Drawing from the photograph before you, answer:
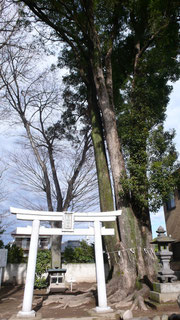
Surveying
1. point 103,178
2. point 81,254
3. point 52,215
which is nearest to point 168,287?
point 52,215

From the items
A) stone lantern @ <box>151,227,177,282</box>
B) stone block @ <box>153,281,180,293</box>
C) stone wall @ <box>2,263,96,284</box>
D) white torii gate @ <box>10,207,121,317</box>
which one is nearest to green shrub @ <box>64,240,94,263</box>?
stone wall @ <box>2,263,96,284</box>

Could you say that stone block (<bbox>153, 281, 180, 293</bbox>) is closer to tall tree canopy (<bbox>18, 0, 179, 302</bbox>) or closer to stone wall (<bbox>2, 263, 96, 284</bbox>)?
tall tree canopy (<bbox>18, 0, 179, 302</bbox>)

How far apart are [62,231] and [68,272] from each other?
860cm

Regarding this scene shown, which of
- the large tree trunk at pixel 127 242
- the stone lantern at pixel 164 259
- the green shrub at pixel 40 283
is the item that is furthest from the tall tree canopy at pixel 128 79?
the green shrub at pixel 40 283

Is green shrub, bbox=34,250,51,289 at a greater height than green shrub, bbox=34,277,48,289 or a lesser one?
greater

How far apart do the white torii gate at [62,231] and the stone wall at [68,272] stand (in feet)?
25.8

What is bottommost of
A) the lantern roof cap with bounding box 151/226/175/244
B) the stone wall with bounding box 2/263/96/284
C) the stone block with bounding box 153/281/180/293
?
the stone block with bounding box 153/281/180/293

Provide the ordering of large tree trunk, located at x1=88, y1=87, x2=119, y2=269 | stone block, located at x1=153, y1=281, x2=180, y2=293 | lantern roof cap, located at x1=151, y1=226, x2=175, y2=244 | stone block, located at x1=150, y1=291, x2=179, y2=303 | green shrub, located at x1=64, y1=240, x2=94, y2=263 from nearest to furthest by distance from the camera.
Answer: stone block, located at x1=150, y1=291, x2=179, y2=303 < stone block, located at x1=153, y1=281, x2=180, y2=293 < lantern roof cap, located at x1=151, y1=226, x2=175, y2=244 < large tree trunk, located at x1=88, y1=87, x2=119, y2=269 < green shrub, located at x1=64, y1=240, x2=94, y2=263

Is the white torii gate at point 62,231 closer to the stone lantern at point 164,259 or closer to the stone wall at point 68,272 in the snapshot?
the stone lantern at point 164,259

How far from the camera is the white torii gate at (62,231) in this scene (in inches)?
223

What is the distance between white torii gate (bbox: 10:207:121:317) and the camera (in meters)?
5.66

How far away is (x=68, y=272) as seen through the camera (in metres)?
13.7

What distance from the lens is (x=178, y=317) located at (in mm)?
3119

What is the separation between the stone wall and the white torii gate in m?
7.85
